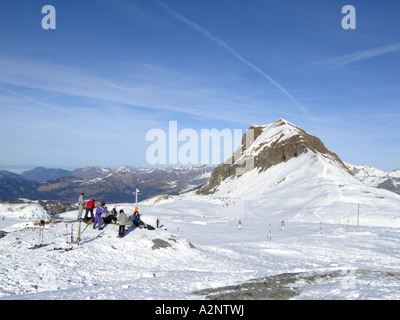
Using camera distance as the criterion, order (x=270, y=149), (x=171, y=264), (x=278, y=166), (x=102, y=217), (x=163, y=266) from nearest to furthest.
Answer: (x=163, y=266) < (x=171, y=264) < (x=102, y=217) < (x=278, y=166) < (x=270, y=149)

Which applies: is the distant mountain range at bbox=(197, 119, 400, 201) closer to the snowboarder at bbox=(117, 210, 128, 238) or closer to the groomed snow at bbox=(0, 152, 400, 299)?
the groomed snow at bbox=(0, 152, 400, 299)

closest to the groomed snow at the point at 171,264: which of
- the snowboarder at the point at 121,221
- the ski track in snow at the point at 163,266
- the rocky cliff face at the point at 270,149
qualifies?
the ski track in snow at the point at 163,266

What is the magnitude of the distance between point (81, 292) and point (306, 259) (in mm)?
12633

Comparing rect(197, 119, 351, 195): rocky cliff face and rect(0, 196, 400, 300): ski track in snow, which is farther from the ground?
rect(197, 119, 351, 195): rocky cliff face

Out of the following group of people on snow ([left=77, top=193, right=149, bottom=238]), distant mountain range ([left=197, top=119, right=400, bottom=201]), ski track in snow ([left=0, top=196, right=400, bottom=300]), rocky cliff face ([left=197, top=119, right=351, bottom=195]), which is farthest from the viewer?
rocky cliff face ([left=197, top=119, right=351, bottom=195])

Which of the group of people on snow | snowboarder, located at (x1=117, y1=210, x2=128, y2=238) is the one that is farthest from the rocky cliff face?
snowboarder, located at (x1=117, y1=210, x2=128, y2=238)

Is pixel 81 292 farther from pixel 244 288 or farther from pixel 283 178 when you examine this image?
pixel 283 178

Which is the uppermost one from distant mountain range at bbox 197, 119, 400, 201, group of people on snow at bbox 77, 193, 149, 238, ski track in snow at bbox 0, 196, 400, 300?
distant mountain range at bbox 197, 119, 400, 201

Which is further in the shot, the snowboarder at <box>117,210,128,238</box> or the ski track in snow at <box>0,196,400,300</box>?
the snowboarder at <box>117,210,128,238</box>

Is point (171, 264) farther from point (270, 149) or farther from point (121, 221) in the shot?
point (270, 149)

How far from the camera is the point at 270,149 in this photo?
4855 inches

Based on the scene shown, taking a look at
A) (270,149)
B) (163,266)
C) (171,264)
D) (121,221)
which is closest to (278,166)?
(270,149)

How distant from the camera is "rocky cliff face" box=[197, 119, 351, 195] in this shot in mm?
111938
